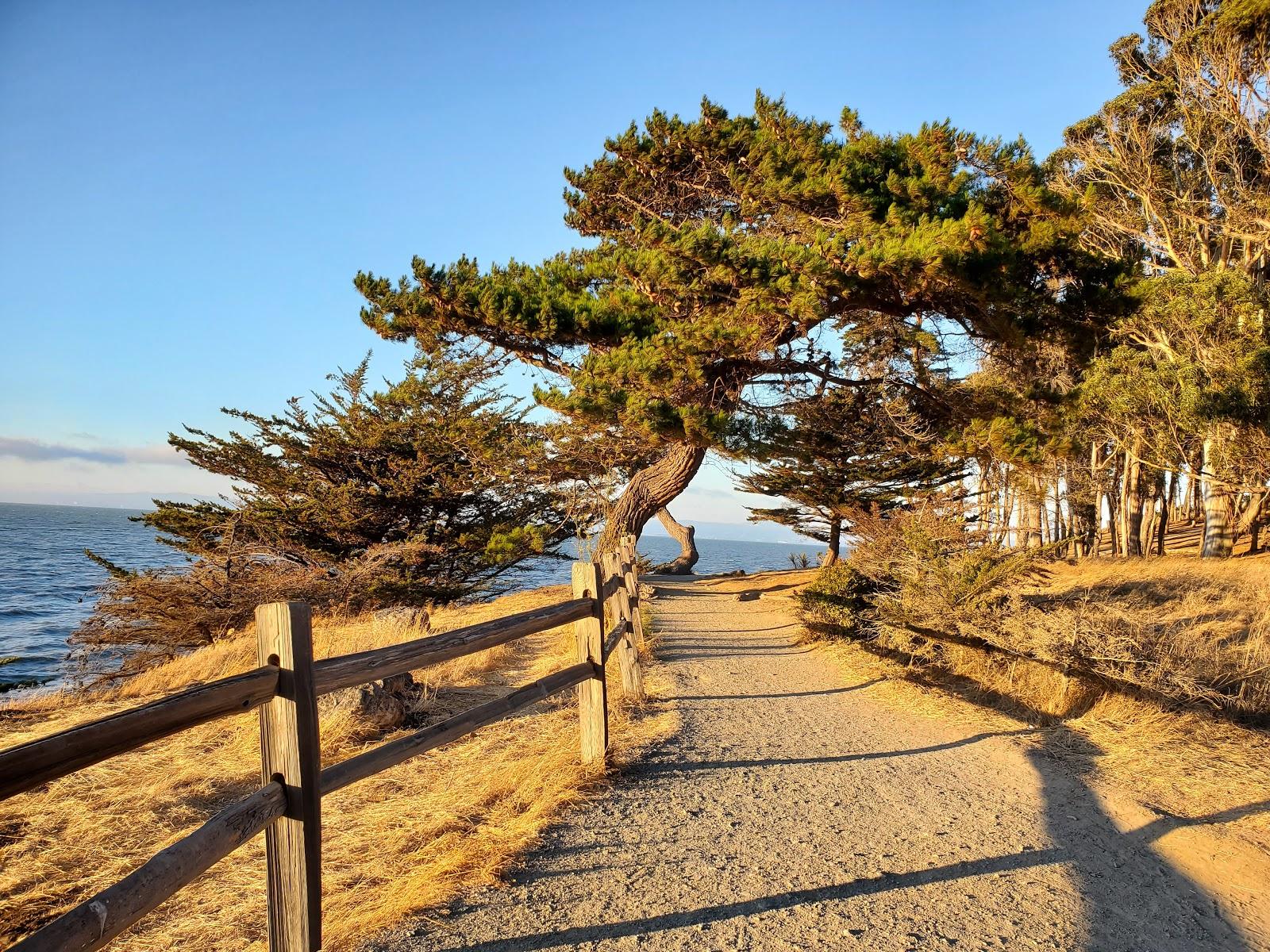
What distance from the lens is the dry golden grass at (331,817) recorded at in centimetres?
346

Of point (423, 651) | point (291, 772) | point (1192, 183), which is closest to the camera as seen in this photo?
point (291, 772)

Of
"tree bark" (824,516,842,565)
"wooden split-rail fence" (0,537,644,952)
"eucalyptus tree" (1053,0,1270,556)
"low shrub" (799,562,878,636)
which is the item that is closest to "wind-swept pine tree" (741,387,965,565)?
"tree bark" (824,516,842,565)

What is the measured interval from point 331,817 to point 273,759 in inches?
86.6

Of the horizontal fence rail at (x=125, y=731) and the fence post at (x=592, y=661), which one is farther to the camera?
the fence post at (x=592, y=661)

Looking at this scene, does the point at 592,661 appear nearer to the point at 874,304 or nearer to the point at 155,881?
the point at 155,881

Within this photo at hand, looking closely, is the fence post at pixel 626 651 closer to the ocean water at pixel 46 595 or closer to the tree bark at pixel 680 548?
the ocean water at pixel 46 595

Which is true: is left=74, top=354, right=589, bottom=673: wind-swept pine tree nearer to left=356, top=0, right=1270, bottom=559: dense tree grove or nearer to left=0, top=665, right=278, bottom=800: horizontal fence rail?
left=356, top=0, right=1270, bottom=559: dense tree grove

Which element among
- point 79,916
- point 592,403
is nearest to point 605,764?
point 79,916

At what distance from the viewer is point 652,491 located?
14.1 m

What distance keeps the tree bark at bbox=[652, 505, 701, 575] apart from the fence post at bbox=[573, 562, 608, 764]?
19.1 metres

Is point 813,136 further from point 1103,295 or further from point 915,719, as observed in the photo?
point 915,719

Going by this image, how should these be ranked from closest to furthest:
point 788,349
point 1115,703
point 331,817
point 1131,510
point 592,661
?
point 331,817, point 592,661, point 1115,703, point 788,349, point 1131,510

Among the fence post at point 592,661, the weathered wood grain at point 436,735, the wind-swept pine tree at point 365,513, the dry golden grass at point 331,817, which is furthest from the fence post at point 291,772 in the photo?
the wind-swept pine tree at point 365,513

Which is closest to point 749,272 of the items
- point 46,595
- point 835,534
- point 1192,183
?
point 835,534
